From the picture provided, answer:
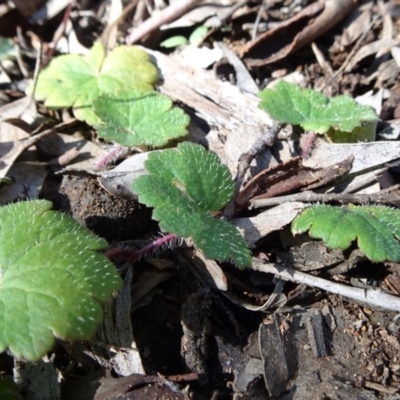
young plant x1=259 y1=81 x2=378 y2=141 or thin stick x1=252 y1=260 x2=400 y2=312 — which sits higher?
young plant x1=259 y1=81 x2=378 y2=141

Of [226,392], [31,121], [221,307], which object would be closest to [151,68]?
[31,121]

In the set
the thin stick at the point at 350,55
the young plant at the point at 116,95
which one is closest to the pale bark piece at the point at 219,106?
the young plant at the point at 116,95

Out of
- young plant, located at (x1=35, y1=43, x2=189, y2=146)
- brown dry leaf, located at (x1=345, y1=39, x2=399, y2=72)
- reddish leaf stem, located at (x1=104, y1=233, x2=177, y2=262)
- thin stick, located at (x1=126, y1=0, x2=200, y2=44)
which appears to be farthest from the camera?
thin stick, located at (x1=126, y1=0, x2=200, y2=44)

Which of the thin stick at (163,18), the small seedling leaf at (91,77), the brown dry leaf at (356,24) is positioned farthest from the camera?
the thin stick at (163,18)

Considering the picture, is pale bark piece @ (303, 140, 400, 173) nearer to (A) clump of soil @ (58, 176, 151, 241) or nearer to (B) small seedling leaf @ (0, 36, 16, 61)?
(A) clump of soil @ (58, 176, 151, 241)

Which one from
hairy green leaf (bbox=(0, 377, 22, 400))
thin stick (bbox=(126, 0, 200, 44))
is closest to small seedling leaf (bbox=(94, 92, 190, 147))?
thin stick (bbox=(126, 0, 200, 44))

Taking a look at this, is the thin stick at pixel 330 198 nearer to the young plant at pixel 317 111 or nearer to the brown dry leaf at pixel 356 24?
the young plant at pixel 317 111
